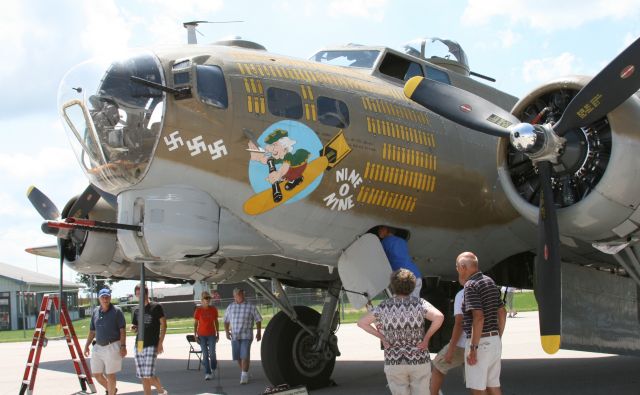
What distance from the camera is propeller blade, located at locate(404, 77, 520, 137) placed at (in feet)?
25.6

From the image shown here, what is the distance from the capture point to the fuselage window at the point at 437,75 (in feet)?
32.5

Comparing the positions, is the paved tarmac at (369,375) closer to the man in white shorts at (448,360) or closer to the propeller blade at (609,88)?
the man in white shorts at (448,360)

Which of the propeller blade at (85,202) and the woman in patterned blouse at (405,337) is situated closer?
the woman in patterned blouse at (405,337)

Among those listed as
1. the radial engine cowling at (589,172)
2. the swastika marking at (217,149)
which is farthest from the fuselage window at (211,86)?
the radial engine cowling at (589,172)

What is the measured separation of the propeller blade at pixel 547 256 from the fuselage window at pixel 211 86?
127 inches

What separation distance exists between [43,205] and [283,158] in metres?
5.61

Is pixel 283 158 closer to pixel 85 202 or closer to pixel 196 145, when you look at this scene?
pixel 196 145

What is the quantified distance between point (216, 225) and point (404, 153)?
2307 mm

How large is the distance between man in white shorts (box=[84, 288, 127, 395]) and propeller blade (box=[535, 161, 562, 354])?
4950 mm

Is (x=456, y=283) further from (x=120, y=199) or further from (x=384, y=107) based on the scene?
(x=120, y=199)

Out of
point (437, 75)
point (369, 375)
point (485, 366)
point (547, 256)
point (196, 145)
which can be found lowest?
point (369, 375)

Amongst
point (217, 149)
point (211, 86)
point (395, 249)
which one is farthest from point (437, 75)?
point (217, 149)

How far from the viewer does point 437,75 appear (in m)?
10.0

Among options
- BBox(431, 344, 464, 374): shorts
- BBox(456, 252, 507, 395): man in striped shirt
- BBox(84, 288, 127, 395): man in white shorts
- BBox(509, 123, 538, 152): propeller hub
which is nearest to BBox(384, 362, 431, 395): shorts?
BBox(456, 252, 507, 395): man in striped shirt
